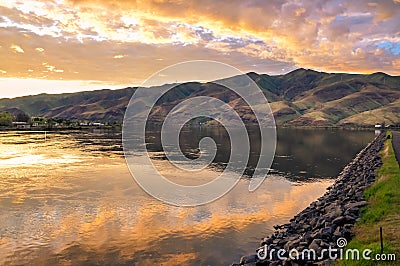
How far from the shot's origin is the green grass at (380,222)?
15633 millimetres

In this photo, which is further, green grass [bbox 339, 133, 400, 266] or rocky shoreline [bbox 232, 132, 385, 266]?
rocky shoreline [bbox 232, 132, 385, 266]

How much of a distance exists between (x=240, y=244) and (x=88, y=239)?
→ 1116cm

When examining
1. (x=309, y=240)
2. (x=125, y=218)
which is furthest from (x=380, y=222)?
(x=125, y=218)

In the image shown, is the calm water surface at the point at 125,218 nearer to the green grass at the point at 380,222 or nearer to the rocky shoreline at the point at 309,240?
the rocky shoreline at the point at 309,240

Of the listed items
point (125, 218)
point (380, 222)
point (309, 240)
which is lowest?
point (125, 218)

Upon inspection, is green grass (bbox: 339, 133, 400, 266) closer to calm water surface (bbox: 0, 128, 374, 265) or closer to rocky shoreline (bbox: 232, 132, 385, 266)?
rocky shoreline (bbox: 232, 132, 385, 266)

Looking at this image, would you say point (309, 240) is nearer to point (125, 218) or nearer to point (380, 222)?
point (380, 222)

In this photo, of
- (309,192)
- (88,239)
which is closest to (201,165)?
(309,192)

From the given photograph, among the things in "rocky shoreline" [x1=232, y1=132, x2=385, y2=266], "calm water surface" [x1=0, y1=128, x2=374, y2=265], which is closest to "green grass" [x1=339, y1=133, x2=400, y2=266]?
"rocky shoreline" [x1=232, y1=132, x2=385, y2=266]

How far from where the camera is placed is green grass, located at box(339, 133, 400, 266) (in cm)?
1563

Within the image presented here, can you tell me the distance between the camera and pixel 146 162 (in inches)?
2785

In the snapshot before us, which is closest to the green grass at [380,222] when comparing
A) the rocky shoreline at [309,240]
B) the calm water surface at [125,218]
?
the rocky shoreline at [309,240]

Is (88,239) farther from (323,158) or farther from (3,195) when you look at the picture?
(323,158)

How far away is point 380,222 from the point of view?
2053 centimetres
